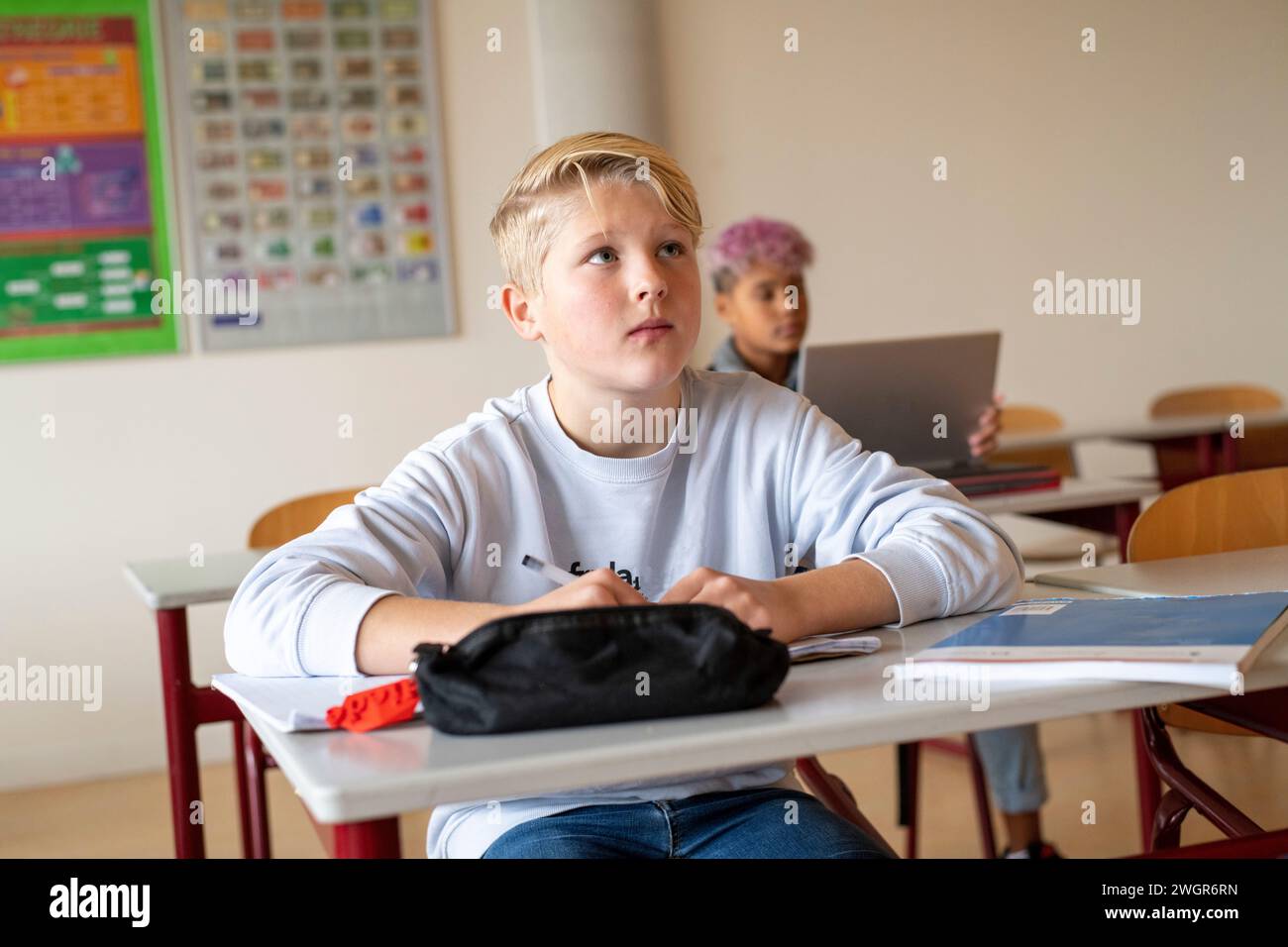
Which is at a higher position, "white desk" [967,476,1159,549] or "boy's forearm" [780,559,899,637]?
"boy's forearm" [780,559,899,637]

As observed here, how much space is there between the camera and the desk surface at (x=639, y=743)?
0.81m

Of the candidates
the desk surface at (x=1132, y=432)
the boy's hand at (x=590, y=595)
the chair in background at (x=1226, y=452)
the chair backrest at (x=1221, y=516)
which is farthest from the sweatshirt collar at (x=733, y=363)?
the boy's hand at (x=590, y=595)

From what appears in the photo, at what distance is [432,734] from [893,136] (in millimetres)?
3838

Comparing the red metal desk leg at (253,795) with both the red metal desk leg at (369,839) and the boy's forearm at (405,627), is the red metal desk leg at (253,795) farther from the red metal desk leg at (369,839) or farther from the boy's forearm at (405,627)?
the red metal desk leg at (369,839)

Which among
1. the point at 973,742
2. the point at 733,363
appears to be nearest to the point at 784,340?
the point at 733,363

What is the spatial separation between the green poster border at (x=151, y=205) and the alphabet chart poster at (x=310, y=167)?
46mm

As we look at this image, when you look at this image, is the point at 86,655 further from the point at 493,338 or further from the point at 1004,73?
the point at 1004,73

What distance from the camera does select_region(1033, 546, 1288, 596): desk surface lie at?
51.3 inches

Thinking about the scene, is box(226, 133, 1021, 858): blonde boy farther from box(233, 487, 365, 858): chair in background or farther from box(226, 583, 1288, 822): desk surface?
box(233, 487, 365, 858): chair in background

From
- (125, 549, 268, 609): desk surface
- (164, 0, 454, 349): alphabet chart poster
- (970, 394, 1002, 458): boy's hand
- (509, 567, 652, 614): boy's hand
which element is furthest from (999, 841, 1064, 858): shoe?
(164, 0, 454, 349): alphabet chart poster

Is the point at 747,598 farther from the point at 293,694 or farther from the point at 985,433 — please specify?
the point at 985,433

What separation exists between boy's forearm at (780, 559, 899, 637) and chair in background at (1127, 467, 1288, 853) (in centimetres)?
52

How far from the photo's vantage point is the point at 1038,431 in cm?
381

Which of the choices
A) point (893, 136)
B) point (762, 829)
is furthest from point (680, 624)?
point (893, 136)
